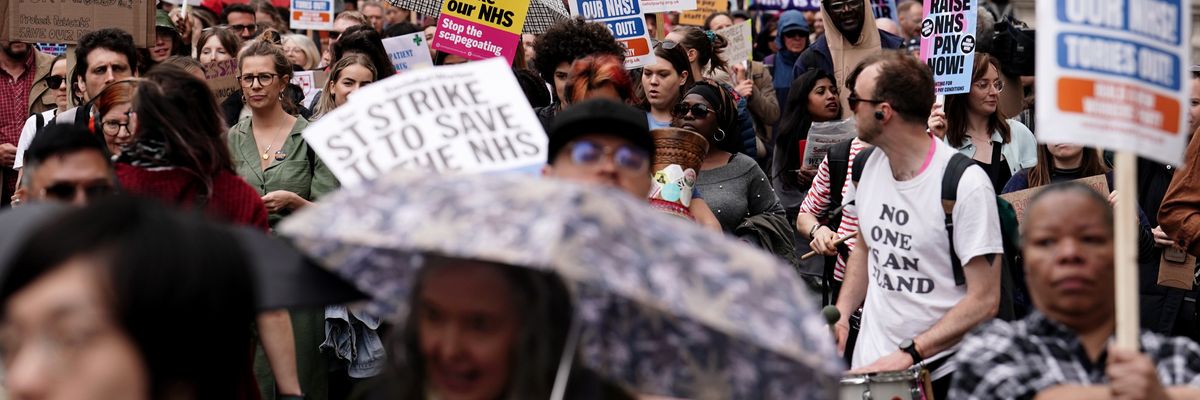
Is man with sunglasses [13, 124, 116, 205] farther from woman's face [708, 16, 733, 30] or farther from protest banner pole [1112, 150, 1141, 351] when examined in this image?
woman's face [708, 16, 733, 30]

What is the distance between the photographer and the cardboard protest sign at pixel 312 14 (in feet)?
51.9

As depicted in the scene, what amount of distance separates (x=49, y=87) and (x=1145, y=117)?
860cm

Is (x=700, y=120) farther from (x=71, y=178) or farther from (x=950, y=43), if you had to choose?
(x=71, y=178)

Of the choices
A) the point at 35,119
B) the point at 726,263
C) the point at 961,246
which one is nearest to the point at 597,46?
the point at 35,119

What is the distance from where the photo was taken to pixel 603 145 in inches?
184

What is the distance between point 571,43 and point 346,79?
4.16 ft

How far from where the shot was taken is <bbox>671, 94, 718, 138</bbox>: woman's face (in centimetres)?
835

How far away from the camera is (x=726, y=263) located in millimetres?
3152

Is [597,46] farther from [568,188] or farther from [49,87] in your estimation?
[568,188]

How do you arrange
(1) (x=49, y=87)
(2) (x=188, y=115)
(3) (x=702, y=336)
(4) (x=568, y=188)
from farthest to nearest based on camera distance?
(1) (x=49, y=87) → (2) (x=188, y=115) → (3) (x=702, y=336) → (4) (x=568, y=188)

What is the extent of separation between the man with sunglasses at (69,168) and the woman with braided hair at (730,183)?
3.67 meters

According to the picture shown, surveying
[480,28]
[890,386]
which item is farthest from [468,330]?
[480,28]

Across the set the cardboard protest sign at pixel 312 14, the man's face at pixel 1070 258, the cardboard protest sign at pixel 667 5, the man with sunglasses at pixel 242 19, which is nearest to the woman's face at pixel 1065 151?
the cardboard protest sign at pixel 667 5

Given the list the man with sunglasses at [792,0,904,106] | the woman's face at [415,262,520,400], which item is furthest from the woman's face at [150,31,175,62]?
the woman's face at [415,262,520,400]
